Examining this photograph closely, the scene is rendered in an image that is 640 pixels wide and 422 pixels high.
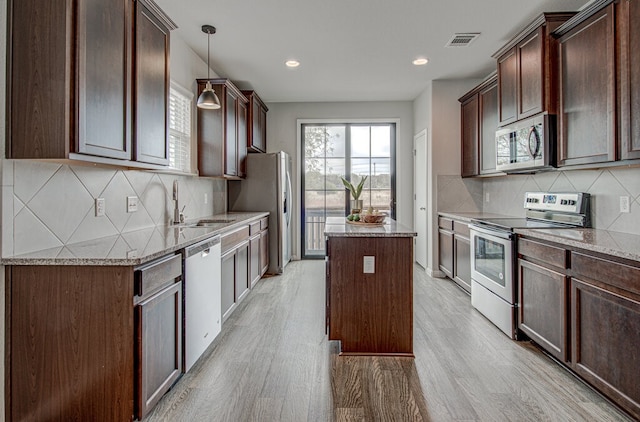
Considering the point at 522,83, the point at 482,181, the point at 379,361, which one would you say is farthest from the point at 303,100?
the point at 379,361

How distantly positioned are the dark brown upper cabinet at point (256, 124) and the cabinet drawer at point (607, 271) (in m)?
4.01

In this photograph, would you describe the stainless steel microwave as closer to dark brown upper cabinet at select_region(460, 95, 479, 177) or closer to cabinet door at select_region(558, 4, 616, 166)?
cabinet door at select_region(558, 4, 616, 166)

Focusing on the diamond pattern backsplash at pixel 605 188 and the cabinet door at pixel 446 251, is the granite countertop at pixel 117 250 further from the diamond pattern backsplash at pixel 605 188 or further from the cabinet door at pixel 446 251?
the cabinet door at pixel 446 251

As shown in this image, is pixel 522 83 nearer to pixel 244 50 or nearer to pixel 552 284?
pixel 552 284

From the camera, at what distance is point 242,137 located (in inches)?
191

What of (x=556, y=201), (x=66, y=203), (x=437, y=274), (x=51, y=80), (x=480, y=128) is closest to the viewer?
(x=51, y=80)

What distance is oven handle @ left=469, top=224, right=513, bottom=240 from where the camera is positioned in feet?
9.70

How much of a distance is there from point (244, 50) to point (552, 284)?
3.52 meters

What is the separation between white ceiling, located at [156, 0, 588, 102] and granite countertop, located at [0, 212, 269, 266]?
1867 mm

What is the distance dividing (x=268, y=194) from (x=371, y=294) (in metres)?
2.77

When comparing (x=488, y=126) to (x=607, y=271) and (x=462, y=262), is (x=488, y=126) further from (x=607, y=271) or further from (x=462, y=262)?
(x=607, y=271)

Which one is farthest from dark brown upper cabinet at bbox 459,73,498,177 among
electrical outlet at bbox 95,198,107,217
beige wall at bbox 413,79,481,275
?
electrical outlet at bbox 95,198,107,217

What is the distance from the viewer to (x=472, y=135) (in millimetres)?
4660

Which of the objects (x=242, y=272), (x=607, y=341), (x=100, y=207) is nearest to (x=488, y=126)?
(x=607, y=341)
